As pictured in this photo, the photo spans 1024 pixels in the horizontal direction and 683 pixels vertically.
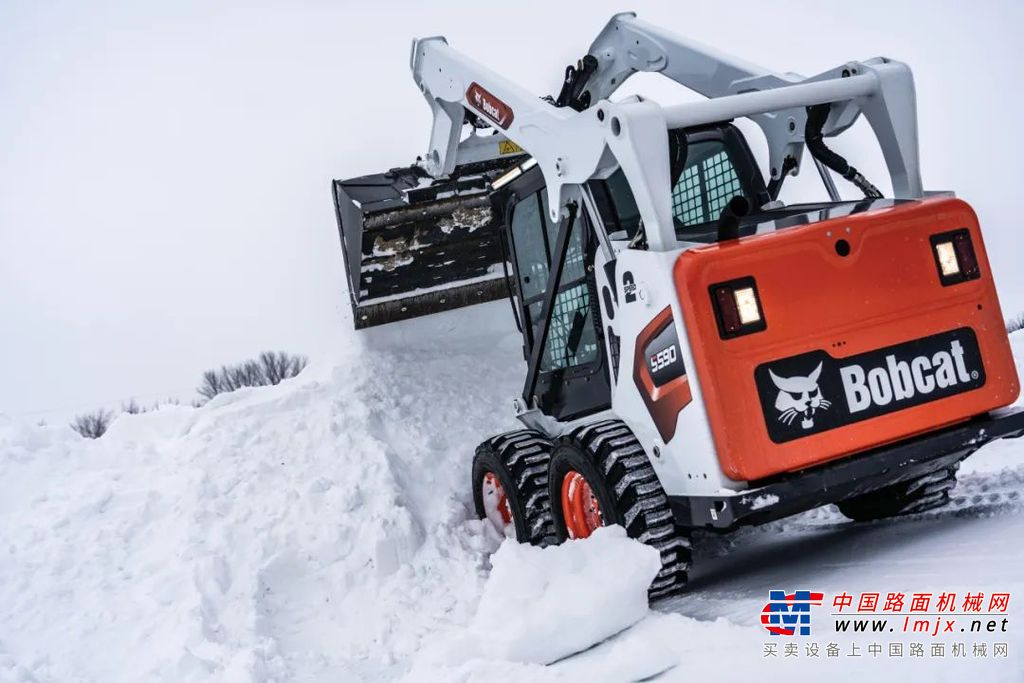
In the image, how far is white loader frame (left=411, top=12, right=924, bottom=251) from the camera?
425 cm

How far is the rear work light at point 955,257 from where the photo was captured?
4254 mm

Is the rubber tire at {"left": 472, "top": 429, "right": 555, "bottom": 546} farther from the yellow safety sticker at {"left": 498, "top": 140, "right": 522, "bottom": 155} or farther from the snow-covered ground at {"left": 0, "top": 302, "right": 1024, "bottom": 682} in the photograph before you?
the yellow safety sticker at {"left": 498, "top": 140, "right": 522, "bottom": 155}

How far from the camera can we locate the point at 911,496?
16.6ft

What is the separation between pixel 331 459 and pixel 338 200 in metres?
2.16

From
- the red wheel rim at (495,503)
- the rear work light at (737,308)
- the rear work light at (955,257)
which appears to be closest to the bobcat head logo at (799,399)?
the rear work light at (737,308)

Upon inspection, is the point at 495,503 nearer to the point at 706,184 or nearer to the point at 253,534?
the point at 253,534

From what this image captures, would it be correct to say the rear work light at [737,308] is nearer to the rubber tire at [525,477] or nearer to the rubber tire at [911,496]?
the rubber tire at [911,496]

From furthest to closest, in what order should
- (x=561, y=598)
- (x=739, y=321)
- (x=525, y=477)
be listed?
(x=525, y=477) < (x=561, y=598) < (x=739, y=321)

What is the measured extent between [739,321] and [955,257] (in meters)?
1.07

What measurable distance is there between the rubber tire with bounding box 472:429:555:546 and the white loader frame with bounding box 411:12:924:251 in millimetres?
1436

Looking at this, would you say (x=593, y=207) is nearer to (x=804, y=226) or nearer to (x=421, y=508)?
(x=804, y=226)

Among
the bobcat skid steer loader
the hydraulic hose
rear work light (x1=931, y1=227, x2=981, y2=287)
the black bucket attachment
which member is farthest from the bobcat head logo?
the black bucket attachment

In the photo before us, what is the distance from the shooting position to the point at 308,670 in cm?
482

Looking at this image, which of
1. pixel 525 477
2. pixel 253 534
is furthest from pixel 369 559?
pixel 525 477
